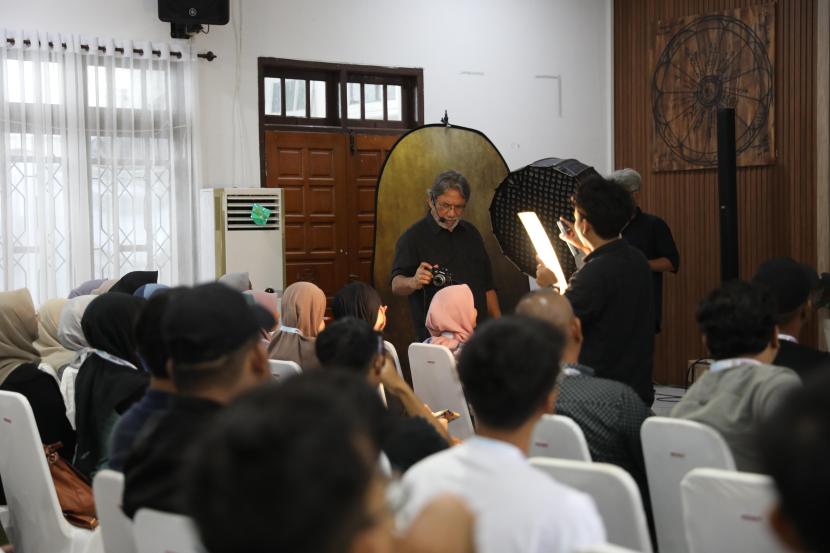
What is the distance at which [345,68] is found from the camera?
7.24m

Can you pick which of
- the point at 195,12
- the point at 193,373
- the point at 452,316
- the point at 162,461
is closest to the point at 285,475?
the point at 162,461

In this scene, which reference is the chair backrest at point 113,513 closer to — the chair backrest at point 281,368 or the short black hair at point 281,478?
the short black hair at point 281,478

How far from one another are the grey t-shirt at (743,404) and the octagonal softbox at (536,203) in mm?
2183

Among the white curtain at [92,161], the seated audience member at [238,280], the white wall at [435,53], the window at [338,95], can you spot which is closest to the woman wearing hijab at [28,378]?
the seated audience member at [238,280]

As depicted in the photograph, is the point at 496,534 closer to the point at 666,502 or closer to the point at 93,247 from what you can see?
the point at 666,502

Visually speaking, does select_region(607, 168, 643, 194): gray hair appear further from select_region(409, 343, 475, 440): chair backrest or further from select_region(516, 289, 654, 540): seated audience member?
select_region(516, 289, 654, 540): seated audience member

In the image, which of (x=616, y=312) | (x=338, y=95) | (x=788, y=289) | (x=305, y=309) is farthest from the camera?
(x=338, y=95)

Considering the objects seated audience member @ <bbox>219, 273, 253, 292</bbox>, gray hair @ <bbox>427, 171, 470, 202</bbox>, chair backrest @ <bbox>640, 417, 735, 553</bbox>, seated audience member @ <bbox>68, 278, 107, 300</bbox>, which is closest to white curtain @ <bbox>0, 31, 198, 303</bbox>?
seated audience member @ <bbox>68, 278, 107, 300</bbox>

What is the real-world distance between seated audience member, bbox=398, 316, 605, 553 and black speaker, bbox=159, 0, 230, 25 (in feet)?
17.0

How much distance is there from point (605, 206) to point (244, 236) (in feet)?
11.4

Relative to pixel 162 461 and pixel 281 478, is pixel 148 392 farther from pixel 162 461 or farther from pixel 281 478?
pixel 281 478

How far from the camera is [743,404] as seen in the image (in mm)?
2283

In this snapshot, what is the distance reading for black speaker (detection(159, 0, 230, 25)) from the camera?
6312mm

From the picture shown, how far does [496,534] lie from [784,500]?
615mm
